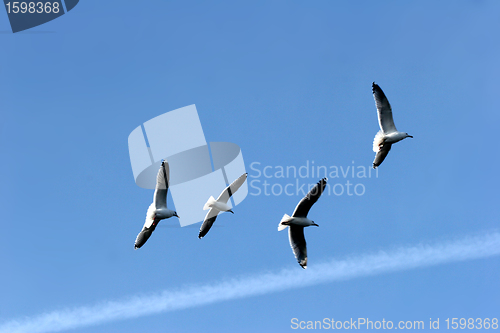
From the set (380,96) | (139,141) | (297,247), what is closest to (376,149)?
(380,96)

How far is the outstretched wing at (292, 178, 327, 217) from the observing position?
74.7 feet

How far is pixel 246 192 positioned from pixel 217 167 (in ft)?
6.52

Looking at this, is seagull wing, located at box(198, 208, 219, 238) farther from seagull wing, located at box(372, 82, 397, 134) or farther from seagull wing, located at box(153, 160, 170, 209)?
seagull wing, located at box(372, 82, 397, 134)

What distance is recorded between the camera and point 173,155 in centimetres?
2622

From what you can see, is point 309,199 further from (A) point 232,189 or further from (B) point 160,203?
(B) point 160,203

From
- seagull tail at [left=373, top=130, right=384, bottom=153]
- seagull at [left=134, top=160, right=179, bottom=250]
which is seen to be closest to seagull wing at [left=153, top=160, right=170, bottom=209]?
seagull at [left=134, top=160, right=179, bottom=250]

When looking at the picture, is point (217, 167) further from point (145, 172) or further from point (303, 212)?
point (303, 212)

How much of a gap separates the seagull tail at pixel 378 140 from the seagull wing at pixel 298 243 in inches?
209

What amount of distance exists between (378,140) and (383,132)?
45 cm

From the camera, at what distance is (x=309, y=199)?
908 inches

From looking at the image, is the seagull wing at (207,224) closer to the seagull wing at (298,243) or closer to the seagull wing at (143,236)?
the seagull wing at (143,236)

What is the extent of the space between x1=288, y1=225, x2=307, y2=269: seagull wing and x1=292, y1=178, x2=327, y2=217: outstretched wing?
108cm

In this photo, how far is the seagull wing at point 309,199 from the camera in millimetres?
22781

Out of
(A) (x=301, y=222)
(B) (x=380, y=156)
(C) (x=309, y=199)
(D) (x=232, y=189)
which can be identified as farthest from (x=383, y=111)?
(D) (x=232, y=189)
